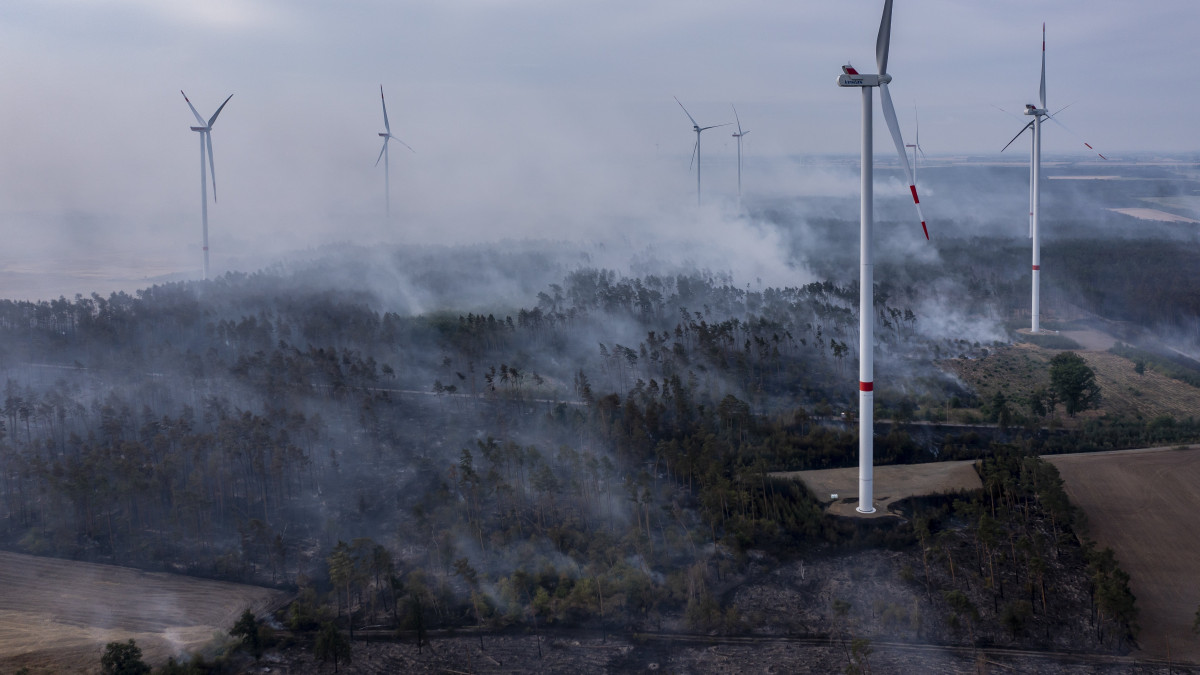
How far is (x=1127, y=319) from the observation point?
69562mm

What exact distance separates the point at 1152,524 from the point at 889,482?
31.1ft

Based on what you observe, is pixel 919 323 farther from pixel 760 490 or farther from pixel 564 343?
pixel 760 490

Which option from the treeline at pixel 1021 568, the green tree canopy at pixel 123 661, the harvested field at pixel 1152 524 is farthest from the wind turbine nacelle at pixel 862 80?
the green tree canopy at pixel 123 661

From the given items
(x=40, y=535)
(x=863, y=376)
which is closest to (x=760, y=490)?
(x=863, y=376)

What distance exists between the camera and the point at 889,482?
3722 cm

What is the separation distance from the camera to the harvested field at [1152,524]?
26531 millimetres

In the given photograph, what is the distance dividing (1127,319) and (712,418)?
44216 mm

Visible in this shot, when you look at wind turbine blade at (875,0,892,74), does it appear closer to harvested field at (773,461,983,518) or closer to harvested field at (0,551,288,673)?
harvested field at (773,461,983,518)

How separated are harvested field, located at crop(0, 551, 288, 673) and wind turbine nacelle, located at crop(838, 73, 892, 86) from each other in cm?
2668

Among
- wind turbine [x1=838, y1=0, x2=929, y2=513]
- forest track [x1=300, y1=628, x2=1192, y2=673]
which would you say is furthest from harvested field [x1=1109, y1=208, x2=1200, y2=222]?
forest track [x1=300, y1=628, x2=1192, y2=673]

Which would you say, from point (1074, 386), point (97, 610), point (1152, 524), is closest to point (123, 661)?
point (97, 610)

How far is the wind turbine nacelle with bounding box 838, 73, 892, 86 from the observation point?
3072 cm

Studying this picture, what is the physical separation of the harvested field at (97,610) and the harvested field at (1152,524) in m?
28.5

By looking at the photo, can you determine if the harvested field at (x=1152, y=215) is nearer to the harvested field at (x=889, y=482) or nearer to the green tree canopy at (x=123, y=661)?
the harvested field at (x=889, y=482)
